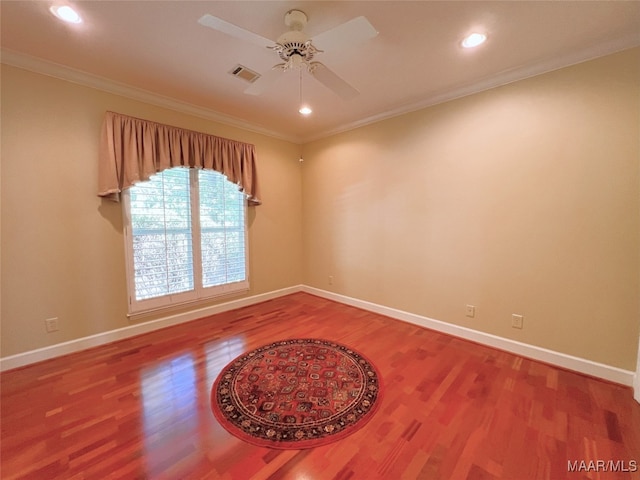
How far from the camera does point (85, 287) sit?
2609 millimetres

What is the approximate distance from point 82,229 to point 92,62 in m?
1.55

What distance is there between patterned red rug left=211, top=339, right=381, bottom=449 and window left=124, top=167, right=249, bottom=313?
53.7 inches

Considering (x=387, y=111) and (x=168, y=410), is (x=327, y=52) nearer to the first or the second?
(x=387, y=111)

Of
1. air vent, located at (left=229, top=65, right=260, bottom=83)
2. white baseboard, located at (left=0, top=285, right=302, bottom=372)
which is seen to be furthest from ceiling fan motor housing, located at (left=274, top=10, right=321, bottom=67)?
white baseboard, located at (left=0, top=285, right=302, bottom=372)

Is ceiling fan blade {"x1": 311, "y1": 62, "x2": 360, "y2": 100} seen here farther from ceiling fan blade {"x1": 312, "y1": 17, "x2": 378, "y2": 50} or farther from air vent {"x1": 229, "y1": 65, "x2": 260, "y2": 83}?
air vent {"x1": 229, "y1": 65, "x2": 260, "y2": 83}

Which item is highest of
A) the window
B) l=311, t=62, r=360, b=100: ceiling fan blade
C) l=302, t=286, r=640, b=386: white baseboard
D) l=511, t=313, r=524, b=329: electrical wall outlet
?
l=311, t=62, r=360, b=100: ceiling fan blade

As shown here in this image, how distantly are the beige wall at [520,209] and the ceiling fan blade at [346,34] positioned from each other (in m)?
1.82

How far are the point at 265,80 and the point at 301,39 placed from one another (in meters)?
0.48

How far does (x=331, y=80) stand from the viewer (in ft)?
6.35

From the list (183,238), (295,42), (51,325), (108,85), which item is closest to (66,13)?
(108,85)

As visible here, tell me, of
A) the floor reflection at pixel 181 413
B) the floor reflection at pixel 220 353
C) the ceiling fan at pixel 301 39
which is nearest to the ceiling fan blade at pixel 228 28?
the ceiling fan at pixel 301 39

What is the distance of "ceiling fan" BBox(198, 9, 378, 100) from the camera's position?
1.40 metres

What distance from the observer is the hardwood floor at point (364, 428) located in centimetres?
138

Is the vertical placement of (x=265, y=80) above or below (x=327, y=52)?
below
